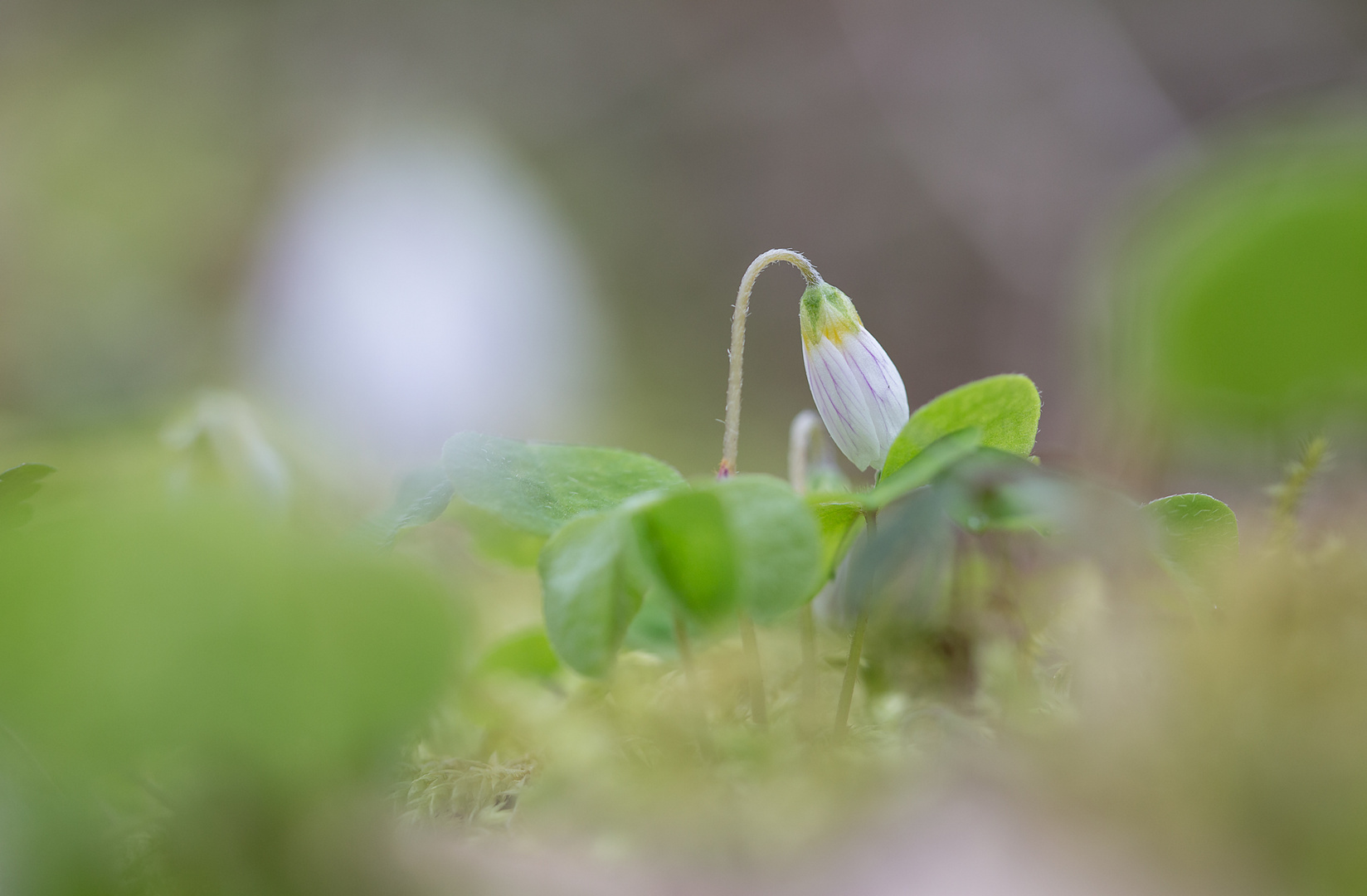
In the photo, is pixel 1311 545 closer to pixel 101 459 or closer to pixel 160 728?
pixel 160 728

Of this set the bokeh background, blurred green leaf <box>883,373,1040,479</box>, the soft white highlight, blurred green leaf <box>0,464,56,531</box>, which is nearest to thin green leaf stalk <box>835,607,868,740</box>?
blurred green leaf <box>883,373,1040,479</box>

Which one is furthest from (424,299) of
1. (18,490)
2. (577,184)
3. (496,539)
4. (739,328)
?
(18,490)

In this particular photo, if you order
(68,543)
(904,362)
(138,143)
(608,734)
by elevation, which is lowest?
(608,734)

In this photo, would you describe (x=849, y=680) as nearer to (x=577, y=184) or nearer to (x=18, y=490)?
(x=18, y=490)

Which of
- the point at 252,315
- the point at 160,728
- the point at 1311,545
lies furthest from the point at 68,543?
the point at 252,315

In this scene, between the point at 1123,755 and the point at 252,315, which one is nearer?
the point at 1123,755

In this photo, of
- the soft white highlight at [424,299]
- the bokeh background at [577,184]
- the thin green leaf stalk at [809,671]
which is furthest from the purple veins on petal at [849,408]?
the soft white highlight at [424,299]
